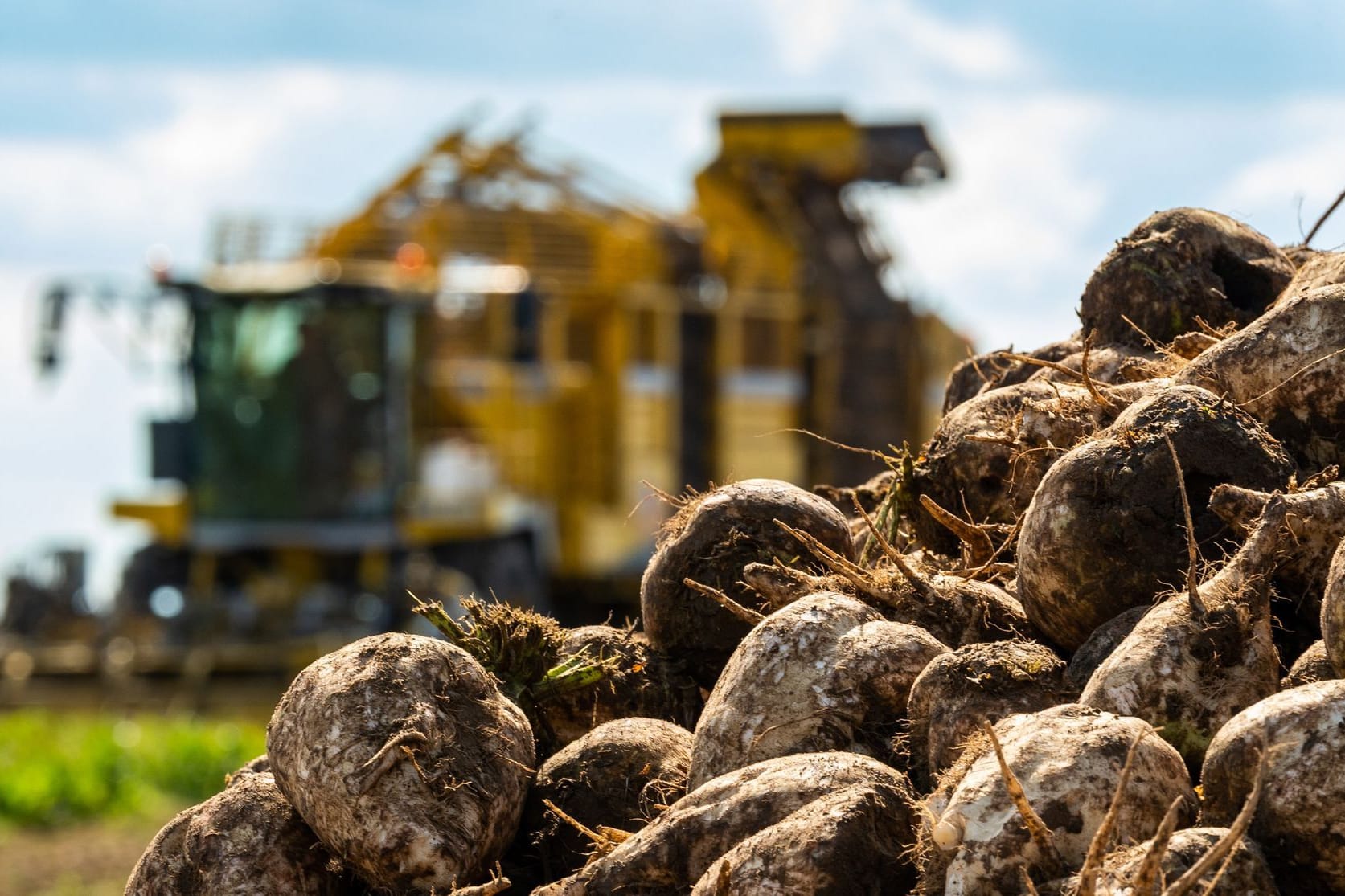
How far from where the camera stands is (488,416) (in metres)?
18.8

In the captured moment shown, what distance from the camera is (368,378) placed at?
16016 millimetres

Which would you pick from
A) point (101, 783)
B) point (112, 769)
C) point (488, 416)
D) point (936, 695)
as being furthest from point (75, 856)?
point (936, 695)

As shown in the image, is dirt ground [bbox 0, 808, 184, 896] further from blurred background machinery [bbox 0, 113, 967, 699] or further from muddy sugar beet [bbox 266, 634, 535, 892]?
muddy sugar beet [bbox 266, 634, 535, 892]

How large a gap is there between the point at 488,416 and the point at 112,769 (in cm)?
656

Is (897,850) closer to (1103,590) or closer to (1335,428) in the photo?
(1103,590)

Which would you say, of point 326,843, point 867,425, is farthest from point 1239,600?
point 867,425

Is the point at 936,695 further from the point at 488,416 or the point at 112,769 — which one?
the point at 488,416

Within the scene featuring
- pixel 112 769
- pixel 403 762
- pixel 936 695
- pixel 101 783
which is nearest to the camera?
pixel 936 695

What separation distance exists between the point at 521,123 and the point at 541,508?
5.64 meters

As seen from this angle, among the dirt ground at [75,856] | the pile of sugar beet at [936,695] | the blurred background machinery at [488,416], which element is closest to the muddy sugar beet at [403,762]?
the pile of sugar beet at [936,695]

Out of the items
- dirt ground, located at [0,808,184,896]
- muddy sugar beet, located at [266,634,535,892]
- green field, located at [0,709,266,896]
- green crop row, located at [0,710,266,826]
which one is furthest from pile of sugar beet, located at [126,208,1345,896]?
green crop row, located at [0,710,266,826]

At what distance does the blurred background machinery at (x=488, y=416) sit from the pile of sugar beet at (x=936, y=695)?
31.1 feet

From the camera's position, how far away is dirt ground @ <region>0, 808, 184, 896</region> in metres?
10.6

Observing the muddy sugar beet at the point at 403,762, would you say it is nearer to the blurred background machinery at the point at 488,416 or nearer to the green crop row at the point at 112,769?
the green crop row at the point at 112,769
